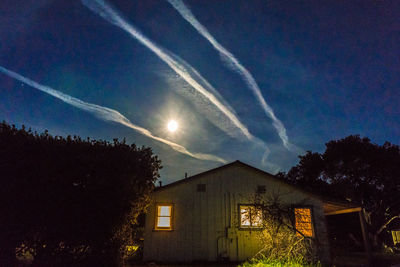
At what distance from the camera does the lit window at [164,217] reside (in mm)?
10742

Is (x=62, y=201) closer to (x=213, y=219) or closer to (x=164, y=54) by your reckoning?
(x=213, y=219)

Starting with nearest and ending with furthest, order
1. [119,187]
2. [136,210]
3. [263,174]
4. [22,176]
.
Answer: [22,176] < [119,187] < [136,210] < [263,174]

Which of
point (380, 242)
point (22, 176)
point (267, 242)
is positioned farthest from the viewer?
point (380, 242)

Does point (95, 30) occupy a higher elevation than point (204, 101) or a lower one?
higher

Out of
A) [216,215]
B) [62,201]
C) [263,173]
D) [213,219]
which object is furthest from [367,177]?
[62,201]

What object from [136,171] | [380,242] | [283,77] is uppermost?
[283,77]

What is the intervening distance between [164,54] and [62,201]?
10.5m

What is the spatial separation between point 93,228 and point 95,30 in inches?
383

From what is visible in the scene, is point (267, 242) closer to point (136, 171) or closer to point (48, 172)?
point (136, 171)

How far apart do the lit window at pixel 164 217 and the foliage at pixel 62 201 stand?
95.7 inches

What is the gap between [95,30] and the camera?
11.9m

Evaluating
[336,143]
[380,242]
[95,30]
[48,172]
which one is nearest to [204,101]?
[95,30]

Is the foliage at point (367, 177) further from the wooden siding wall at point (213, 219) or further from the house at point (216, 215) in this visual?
the wooden siding wall at point (213, 219)

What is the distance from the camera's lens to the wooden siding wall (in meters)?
10.4
